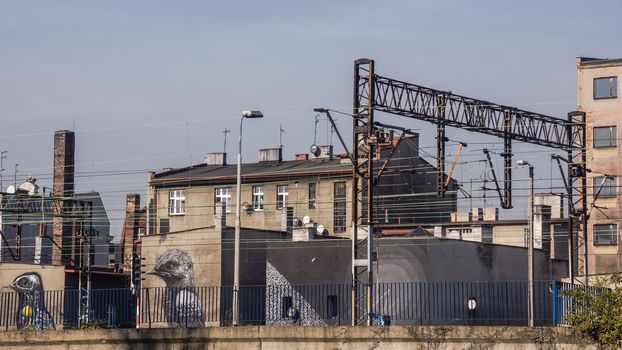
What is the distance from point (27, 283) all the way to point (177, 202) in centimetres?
2185

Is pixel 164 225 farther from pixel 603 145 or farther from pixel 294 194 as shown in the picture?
pixel 603 145

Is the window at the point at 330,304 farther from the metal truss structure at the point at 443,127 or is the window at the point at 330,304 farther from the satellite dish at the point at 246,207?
the satellite dish at the point at 246,207

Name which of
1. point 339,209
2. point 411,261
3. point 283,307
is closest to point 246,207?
point 339,209

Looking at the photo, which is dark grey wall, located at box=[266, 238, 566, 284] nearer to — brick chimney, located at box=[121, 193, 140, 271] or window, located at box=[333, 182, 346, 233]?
window, located at box=[333, 182, 346, 233]

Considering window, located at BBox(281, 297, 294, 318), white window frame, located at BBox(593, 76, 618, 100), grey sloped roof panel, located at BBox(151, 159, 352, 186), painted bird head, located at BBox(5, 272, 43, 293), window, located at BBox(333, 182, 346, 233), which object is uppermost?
white window frame, located at BBox(593, 76, 618, 100)

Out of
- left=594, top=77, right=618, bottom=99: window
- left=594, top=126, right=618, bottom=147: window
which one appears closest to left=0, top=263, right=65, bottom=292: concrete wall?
left=594, top=126, right=618, bottom=147: window

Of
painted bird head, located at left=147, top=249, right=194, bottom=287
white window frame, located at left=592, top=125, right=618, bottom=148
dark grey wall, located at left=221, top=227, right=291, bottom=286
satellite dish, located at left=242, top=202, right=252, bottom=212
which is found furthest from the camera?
satellite dish, located at left=242, top=202, right=252, bottom=212

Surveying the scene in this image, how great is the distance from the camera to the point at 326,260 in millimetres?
71562

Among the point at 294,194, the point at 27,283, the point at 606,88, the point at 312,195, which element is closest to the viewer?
the point at 27,283

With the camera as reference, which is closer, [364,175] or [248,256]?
[364,175]

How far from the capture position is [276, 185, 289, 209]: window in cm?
8997

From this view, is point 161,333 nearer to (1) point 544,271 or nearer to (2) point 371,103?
(2) point 371,103

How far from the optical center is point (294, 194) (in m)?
89.8

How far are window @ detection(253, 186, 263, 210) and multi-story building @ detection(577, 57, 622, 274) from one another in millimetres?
25654
